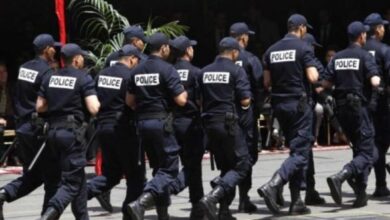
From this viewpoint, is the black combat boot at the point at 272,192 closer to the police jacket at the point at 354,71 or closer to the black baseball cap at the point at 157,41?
the police jacket at the point at 354,71

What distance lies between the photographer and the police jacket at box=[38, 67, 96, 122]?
1160 centimetres

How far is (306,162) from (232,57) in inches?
57.6

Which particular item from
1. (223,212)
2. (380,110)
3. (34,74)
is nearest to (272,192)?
(223,212)

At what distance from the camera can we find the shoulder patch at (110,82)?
41.9 feet

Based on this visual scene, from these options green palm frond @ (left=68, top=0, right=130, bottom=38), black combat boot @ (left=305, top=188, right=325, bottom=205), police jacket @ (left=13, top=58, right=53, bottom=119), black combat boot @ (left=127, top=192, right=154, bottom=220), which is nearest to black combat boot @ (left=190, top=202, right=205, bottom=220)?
black combat boot @ (left=127, top=192, right=154, bottom=220)

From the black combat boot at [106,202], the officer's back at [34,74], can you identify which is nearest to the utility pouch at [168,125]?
the officer's back at [34,74]

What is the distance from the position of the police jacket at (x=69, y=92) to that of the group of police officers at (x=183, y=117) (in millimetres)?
10

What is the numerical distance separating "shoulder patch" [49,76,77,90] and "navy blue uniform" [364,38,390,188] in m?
4.04

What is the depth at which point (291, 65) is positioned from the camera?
13.0 m

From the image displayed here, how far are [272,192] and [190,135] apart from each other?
3.62ft

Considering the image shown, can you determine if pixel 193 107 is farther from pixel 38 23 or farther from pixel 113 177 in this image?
pixel 38 23

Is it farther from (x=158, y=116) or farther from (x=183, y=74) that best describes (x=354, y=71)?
(x=158, y=116)

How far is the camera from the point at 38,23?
2211 centimetres

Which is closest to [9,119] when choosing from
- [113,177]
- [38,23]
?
[38,23]
